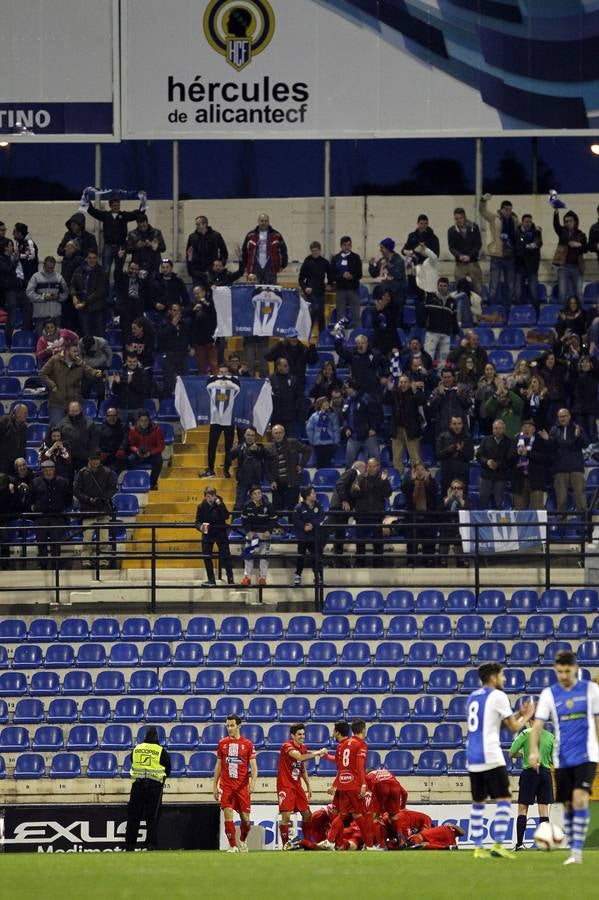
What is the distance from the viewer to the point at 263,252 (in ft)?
101

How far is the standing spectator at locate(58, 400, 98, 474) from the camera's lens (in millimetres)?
27422

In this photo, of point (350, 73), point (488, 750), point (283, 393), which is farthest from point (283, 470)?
point (488, 750)

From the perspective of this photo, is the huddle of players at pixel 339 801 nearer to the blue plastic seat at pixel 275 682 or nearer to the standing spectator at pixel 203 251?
the blue plastic seat at pixel 275 682

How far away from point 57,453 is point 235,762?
24.6 ft

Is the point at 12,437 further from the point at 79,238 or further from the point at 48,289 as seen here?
the point at 79,238

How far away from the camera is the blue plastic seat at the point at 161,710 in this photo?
24688mm

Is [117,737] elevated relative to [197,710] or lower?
lower

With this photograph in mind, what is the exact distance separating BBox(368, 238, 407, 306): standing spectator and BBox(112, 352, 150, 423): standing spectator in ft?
13.3

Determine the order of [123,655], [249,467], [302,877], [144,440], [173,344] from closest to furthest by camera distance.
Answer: [302,877], [123,655], [249,467], [144,440], [173,344]

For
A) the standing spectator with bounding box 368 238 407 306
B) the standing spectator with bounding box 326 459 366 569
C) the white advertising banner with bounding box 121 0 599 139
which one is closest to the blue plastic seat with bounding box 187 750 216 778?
the standing spectator with bounding box 326 459 366 569

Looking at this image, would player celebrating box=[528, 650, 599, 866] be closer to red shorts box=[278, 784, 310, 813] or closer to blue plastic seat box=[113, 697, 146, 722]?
red shorts box=[278, 784, 310, 813]

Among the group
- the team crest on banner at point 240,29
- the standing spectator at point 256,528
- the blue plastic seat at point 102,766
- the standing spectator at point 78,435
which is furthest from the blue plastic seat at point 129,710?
the team crest on banner at point 240,29

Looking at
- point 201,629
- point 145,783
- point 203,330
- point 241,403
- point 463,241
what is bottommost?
point 145,783

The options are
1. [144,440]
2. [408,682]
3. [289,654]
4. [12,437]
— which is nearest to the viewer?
[408,682]
